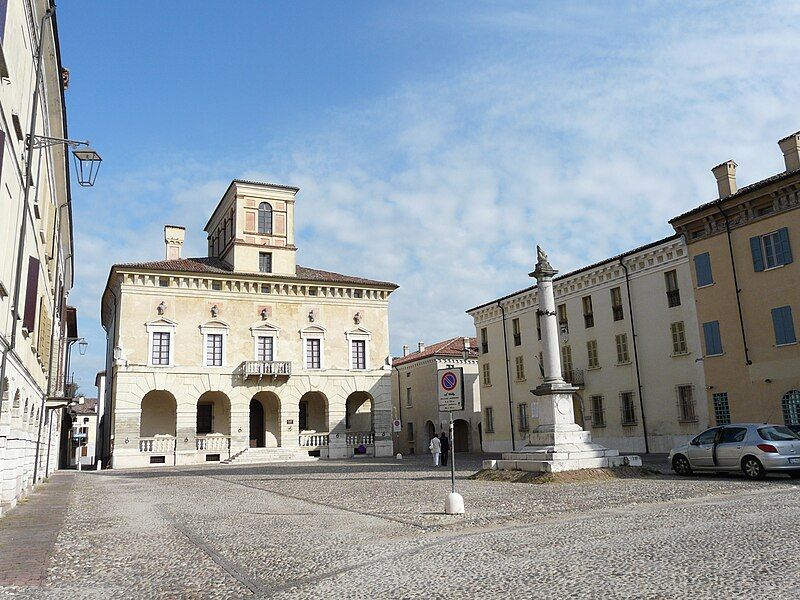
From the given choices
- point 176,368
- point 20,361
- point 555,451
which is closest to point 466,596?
point 20,361

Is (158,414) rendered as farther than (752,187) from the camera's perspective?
Yes

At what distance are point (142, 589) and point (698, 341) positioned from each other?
96.1ft

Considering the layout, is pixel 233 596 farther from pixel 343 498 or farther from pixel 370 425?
pixel 370 425

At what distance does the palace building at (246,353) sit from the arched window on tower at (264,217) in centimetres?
10

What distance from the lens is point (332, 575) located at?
7348 mm

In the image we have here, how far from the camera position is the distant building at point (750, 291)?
84.5 ft

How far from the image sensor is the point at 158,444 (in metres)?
39.4

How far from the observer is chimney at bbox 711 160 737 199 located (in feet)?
99.2

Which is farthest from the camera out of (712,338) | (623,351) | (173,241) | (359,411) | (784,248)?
(173,241)

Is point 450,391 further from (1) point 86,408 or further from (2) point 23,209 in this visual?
(1) point 86,408

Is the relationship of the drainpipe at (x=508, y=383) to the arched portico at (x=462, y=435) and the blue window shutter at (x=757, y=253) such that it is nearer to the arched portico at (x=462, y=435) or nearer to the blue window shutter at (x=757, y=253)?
the arched portico at (x=462, y=435)

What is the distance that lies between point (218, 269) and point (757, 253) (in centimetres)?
3107

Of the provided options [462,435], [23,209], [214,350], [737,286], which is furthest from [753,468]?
[462,435]

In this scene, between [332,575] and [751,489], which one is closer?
[332,575]
